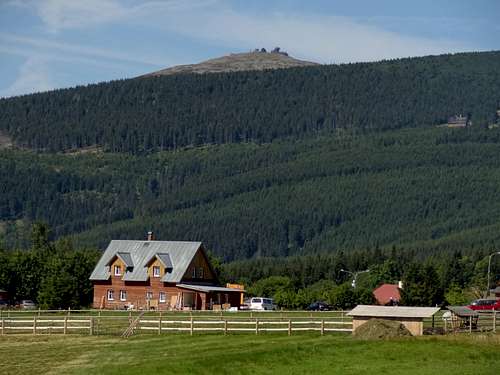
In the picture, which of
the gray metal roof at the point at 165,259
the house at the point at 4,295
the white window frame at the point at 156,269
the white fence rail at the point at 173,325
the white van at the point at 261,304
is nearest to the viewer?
the white fence rail at the point at 173,325

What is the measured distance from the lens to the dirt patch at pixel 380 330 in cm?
6438

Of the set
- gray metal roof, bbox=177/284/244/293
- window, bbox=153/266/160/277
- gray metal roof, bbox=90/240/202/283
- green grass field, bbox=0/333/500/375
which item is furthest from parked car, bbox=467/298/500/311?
green grass field, bbox=0/333/500/375

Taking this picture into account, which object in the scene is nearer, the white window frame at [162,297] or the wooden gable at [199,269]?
the white window frame at [162,297]

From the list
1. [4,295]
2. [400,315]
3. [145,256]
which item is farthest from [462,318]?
[4,295]

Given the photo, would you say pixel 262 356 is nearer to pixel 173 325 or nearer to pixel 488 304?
pixel 173 325

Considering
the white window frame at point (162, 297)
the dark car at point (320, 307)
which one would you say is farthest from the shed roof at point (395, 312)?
the white window frame at point (162, 297)

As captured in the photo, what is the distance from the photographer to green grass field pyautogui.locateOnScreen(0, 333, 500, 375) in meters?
56.3

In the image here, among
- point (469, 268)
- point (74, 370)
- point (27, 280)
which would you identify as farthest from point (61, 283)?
point (469, 268)

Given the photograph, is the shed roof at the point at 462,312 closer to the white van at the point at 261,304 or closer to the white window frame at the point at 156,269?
the white van at the point at 261,304

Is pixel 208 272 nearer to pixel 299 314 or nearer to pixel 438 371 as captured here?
pixel 299 314

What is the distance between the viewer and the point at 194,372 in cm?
5581

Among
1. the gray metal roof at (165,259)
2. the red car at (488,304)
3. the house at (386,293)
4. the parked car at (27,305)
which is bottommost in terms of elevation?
the red car at (488,304)

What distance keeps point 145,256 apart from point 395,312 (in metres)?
49.4

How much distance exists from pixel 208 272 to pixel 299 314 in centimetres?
2954
